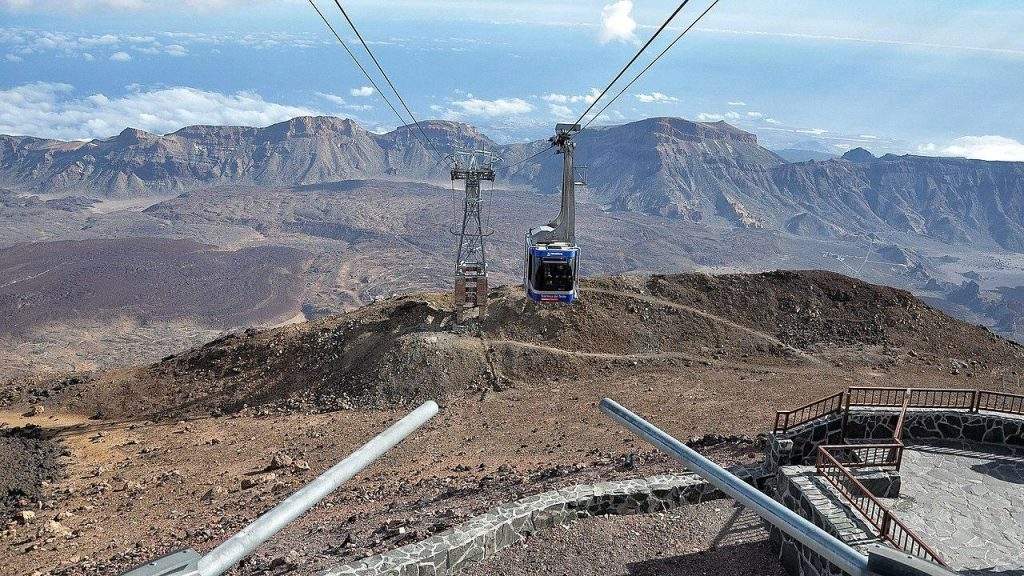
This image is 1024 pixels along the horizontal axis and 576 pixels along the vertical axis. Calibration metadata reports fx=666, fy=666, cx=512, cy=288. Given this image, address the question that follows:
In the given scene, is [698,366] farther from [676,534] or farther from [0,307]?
[0,307]

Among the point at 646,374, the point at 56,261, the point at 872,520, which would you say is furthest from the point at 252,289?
the point at 872,520

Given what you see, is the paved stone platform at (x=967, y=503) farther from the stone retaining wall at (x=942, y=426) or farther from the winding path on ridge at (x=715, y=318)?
the winding path on ridge at (x=715, y=318)

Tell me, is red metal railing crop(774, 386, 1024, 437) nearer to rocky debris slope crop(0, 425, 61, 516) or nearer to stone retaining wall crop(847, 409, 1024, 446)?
stone retaining wall crop(847, 409, 1024, 446)

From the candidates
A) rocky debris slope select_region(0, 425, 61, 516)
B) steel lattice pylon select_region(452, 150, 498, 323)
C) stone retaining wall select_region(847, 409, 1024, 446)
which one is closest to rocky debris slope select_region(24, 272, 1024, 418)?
steel lattice pylon select_region(452, 150, 498, 323)

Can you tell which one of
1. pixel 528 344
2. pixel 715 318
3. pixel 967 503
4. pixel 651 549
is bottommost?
pixel 528 344

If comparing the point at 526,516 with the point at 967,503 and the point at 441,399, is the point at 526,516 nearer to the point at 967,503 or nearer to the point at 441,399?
the point at 967,503

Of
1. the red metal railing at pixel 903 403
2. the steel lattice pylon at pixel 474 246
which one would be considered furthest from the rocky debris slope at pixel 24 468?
the red metal railing at pixel 903 403

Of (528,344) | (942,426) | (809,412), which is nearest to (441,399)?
(528,344)
